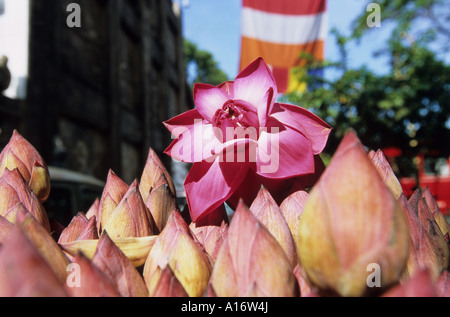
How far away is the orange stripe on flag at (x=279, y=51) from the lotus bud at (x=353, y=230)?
17.7 ft

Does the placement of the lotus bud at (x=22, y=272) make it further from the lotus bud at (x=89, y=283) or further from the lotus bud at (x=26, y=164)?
the lotus bud at (x=26, y=164)

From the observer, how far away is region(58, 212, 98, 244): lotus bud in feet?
1.77

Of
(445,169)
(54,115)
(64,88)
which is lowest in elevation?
(445,169)

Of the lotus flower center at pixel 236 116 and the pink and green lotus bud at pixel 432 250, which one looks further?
the lotus flower center at pixel 236 116

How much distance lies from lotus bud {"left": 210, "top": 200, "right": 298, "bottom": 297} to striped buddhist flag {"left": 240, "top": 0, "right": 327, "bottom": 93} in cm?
557

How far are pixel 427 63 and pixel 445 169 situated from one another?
221 inches

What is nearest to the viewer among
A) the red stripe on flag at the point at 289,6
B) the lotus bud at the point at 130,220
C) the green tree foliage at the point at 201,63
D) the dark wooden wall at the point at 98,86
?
the lotus bud at the point at 130,220

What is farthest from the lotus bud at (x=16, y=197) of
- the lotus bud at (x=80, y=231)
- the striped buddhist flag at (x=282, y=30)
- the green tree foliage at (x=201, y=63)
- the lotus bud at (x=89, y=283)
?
the green tree foliage at (x=201, y=63)

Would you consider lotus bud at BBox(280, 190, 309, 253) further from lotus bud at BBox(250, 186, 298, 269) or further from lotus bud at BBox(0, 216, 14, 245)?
lotus bud at BBox(0, 216, 14, 245)

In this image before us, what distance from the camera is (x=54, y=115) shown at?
251 inches

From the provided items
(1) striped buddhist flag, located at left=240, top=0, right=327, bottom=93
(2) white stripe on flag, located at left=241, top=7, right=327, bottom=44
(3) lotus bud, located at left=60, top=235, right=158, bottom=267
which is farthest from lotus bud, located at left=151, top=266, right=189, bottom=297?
(2) white stripe on flag, located at left=241, top=7, right=327, bottom=44

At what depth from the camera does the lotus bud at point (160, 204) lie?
0.61 m
